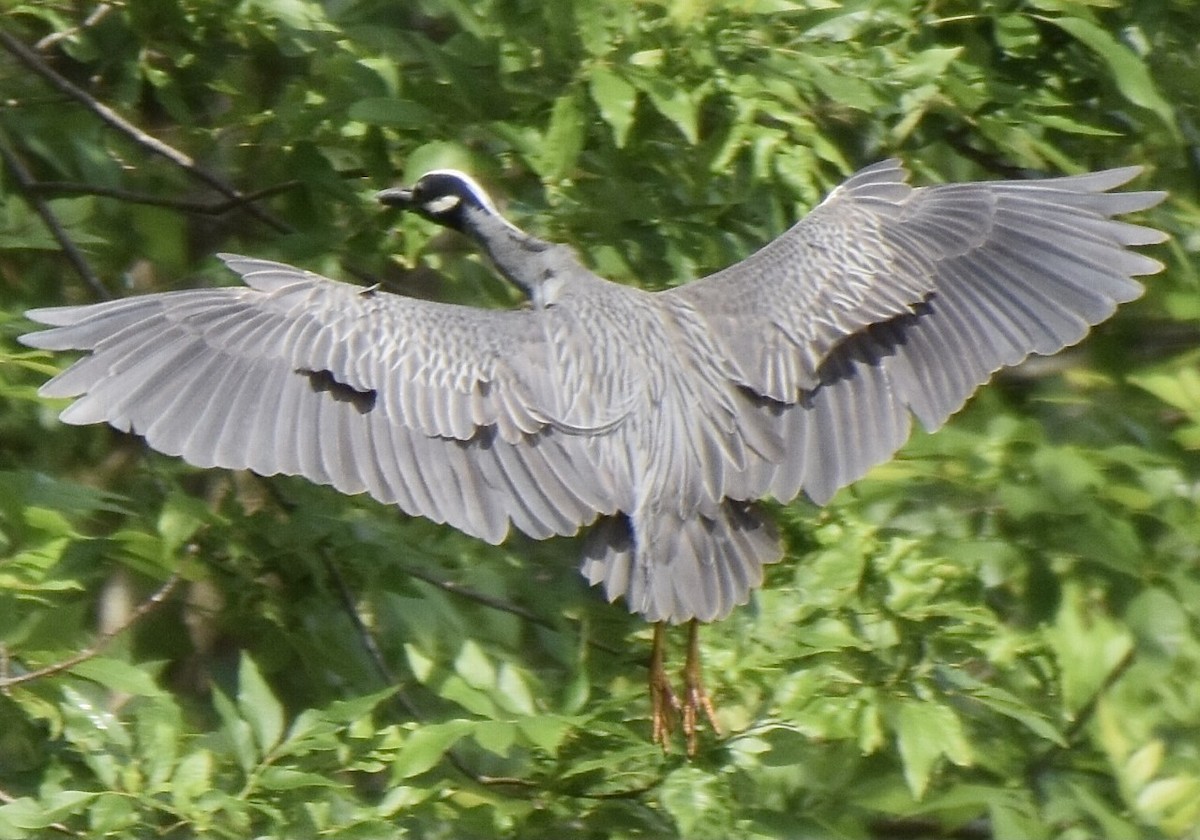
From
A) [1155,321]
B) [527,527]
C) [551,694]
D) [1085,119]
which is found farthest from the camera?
[1155,321]

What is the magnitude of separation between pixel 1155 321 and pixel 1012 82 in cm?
93

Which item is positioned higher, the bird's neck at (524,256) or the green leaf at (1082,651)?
the bird's neck at (524,256)

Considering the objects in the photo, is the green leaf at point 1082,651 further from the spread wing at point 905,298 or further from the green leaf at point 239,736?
the green leaf at point 239,736

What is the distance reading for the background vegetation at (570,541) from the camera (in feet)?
9.26

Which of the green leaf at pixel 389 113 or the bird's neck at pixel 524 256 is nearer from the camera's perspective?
the green leaf at pixel 389 113

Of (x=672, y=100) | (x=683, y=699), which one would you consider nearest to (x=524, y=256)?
(x=672, y=100)

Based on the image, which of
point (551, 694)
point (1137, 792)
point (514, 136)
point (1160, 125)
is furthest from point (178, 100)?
point (1137, 792)


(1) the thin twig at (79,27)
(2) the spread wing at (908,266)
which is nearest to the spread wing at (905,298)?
(2) the spread wing at (908,266)

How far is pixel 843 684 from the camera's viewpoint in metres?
3.03

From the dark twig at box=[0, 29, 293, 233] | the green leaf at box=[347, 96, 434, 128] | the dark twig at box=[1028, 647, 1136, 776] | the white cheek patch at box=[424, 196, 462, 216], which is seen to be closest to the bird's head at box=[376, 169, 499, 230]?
the white cheek patch at box=[424, 196, 462, 216]

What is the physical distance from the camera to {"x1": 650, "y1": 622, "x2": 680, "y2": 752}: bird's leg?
3105 millimetres

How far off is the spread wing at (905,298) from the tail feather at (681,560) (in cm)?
11

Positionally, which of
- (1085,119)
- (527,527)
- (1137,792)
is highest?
(1085,119)

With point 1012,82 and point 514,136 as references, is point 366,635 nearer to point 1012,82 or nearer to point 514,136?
point 514,136
